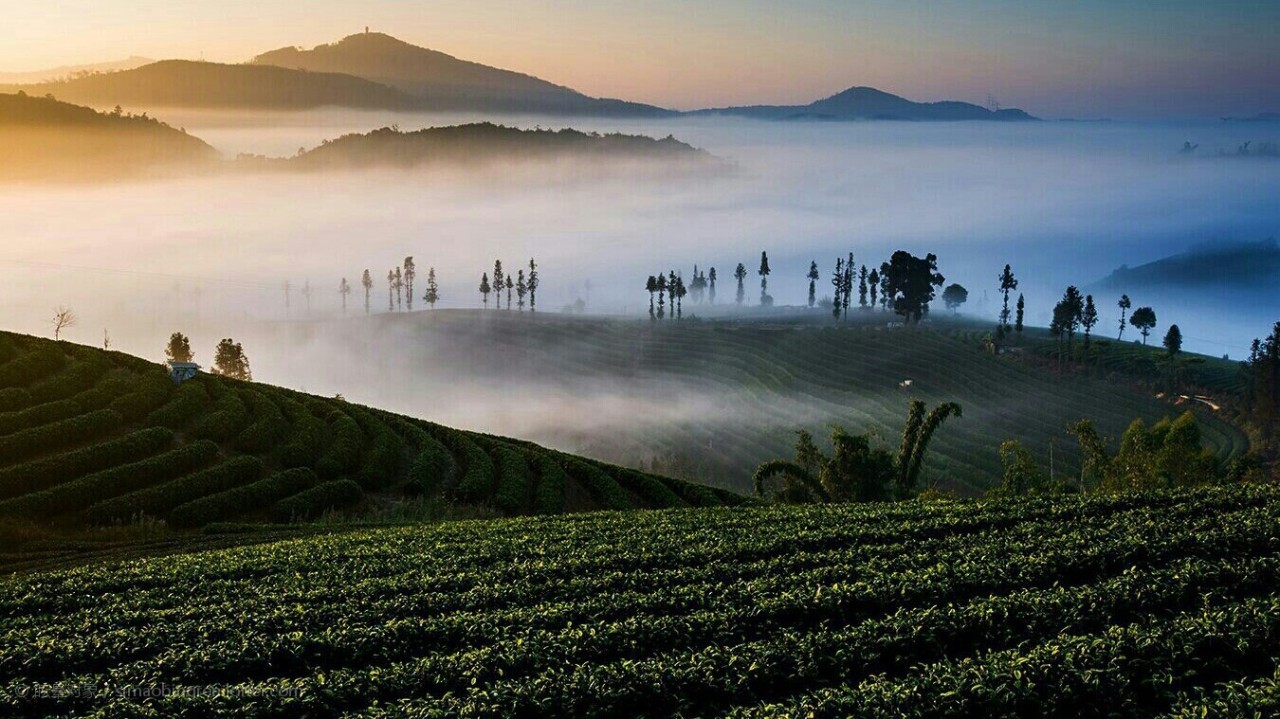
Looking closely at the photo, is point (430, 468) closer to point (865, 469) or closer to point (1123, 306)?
point (865, 469)

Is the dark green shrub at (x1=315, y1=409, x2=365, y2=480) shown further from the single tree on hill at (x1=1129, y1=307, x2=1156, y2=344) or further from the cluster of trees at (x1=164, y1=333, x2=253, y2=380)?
the single tree on hill at (x1=1129, y1=307, x2=1156, y2=344)

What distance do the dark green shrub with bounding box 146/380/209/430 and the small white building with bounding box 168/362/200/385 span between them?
117cm

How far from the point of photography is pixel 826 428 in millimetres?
113500

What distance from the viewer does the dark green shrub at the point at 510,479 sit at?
53.2m

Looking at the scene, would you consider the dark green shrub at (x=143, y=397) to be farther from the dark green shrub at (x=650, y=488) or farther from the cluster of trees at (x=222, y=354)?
the cluster of trees at (x=222, y=354)

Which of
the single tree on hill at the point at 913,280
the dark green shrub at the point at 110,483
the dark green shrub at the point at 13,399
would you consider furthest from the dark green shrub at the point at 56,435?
the single tree on hill at the point at 913,280

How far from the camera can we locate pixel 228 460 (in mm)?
52594

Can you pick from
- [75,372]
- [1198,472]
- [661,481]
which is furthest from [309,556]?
[1198,472]

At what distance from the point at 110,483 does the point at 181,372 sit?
1953 centimetres

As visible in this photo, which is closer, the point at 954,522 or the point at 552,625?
the point at 552,625

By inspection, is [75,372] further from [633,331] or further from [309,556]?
[633,331]

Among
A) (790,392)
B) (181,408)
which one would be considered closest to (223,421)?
(181,408)

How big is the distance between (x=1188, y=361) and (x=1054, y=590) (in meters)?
128

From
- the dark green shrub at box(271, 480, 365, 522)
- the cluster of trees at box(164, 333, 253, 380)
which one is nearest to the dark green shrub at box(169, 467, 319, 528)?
the dark green shrub at box(271, 480, 365, 522)
